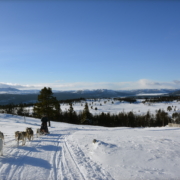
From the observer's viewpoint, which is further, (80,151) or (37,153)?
(80,151)

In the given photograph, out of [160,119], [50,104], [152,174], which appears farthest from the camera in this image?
[160,119]

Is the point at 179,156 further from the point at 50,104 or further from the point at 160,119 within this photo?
the point at 160,119

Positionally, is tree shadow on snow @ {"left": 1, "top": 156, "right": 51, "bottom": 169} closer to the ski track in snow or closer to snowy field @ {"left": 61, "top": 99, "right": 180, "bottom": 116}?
the ski track in snow

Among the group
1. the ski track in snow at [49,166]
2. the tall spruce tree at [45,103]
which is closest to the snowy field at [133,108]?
the tall spruce tree at [45,103]

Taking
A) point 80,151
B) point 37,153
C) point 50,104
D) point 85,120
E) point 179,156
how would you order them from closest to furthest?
point 179,156 < point 37,153 < point 80,151 < point 50,104 < point 85,120

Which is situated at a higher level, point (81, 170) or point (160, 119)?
point (81, 170)

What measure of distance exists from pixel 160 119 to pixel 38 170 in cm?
8171

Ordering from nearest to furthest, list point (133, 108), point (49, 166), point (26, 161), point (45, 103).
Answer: point (49, 166) → point (26, 161) → point (45, 103) → point (133, 108)

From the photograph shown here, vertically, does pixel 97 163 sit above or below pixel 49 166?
below

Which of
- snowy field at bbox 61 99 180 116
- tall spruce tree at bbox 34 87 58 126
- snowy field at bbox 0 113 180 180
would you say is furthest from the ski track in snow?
snowy field at bbox 61 99 180 116

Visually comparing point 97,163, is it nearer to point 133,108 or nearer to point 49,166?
point 49,166

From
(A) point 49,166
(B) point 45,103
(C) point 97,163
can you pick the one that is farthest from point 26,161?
(B) point 45,103

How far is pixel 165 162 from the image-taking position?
6656mm

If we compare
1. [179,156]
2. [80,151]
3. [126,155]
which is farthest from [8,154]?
[179,156]
